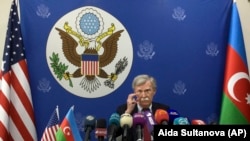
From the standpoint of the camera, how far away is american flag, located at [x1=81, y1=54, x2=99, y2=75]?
350cm

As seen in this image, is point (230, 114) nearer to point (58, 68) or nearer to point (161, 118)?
point (58, 68)

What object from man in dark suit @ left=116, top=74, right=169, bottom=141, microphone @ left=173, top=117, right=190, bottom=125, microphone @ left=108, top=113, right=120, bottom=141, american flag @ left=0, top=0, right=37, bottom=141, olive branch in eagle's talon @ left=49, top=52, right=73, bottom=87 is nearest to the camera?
microphone @ left=108, top=113, right=120, bottom=141

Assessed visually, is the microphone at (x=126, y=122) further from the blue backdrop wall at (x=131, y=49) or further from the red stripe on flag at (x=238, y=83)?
A: the red stripe on flag at (x=238, y=83)

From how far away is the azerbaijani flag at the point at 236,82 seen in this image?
3.40 meters

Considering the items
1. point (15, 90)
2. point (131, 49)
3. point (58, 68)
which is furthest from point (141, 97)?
point (15, 90)

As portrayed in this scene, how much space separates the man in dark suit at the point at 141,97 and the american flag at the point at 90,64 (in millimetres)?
381

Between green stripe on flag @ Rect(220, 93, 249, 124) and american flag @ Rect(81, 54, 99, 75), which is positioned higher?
american flag @ Rect(81, 54, 99, 75)

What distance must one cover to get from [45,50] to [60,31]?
0.22 meters

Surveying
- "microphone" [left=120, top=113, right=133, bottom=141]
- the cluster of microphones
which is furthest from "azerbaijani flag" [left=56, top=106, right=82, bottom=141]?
"microphone" [left=120, top=113, right=133, bottom=141]

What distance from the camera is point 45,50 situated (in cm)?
346

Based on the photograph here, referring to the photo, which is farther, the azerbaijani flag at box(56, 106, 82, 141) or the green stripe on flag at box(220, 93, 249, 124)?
the green stripe on flag at box(220, 93, 249, 124)

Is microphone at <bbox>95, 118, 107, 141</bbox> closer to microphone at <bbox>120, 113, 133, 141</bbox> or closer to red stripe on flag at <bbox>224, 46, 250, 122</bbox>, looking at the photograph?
microphone at <bbox>120, 113, 133, 141</bbox>

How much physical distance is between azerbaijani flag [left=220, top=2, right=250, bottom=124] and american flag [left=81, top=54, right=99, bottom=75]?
1.15 m

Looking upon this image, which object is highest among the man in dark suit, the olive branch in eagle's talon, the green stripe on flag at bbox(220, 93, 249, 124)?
the olive branch in eagle's talon
